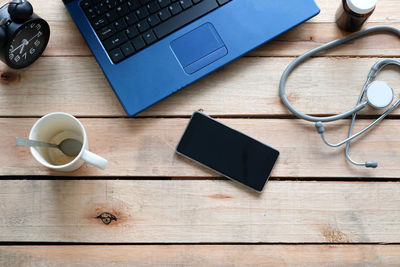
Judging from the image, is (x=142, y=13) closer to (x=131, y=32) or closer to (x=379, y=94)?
(x=131, y=32)

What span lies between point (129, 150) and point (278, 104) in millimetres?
295

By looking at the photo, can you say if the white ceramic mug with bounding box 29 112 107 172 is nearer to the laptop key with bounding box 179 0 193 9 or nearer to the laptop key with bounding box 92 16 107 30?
the laptop key with bounding box 92 16 107 30

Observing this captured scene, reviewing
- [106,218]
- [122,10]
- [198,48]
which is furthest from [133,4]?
[106,218]

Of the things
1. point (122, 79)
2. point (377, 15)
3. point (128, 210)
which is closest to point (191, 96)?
point (122, 79)

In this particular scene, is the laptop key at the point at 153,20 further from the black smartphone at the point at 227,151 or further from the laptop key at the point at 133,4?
the black smartphone at the point at 227,151

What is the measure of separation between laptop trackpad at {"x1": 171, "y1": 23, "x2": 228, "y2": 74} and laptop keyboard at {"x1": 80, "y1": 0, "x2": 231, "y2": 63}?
0.04m

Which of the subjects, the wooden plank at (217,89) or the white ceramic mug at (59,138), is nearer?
the white ceramic mug at (59,138)

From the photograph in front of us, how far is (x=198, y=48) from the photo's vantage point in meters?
0.77

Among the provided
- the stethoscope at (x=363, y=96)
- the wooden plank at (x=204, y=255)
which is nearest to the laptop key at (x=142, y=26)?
the stethoscope at (x=363, y=96)

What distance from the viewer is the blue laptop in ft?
2.45

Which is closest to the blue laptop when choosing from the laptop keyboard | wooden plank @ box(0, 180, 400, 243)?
→ the laptop keyboard

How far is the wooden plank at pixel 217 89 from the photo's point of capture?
785 mm

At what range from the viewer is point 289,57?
81cm

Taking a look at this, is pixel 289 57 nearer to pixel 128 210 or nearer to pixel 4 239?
pixel 128 210
